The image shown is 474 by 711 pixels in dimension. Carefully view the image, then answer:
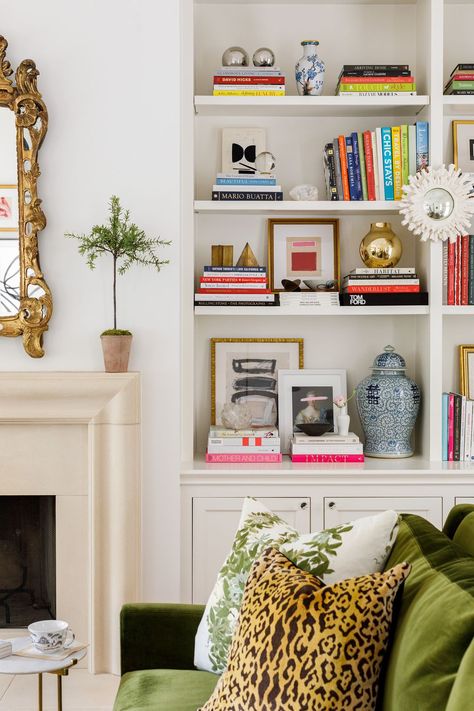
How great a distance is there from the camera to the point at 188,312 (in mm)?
3346

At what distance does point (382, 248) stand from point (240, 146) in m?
0.76

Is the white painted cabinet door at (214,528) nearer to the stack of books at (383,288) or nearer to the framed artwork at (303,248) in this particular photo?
the stack of books at (383,288)

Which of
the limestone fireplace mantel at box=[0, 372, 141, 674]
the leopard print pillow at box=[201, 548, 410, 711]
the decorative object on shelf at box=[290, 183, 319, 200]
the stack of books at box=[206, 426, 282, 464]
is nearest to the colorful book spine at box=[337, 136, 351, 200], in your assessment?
the decorative object on shelf at box=[290, 183, 319, 200]

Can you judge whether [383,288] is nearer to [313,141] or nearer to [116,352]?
[313,141]

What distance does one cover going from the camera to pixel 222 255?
3480 mm

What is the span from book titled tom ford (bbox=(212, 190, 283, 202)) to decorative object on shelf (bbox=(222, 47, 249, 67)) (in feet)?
1.73

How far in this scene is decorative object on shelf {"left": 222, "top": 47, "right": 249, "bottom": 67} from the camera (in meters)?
3.34

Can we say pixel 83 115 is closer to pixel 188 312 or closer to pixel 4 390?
pixel 188 312

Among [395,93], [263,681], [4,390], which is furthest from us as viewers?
[395,93]

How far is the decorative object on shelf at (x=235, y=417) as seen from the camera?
3.33 m

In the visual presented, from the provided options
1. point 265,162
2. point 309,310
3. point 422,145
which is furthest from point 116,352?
point 422,145

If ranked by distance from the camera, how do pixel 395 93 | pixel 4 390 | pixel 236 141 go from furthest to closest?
pixel 236 141, pixel 395 93, pixel 4 390

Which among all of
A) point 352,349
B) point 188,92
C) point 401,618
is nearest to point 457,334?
point 352,349

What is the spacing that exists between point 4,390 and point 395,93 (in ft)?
6.37
